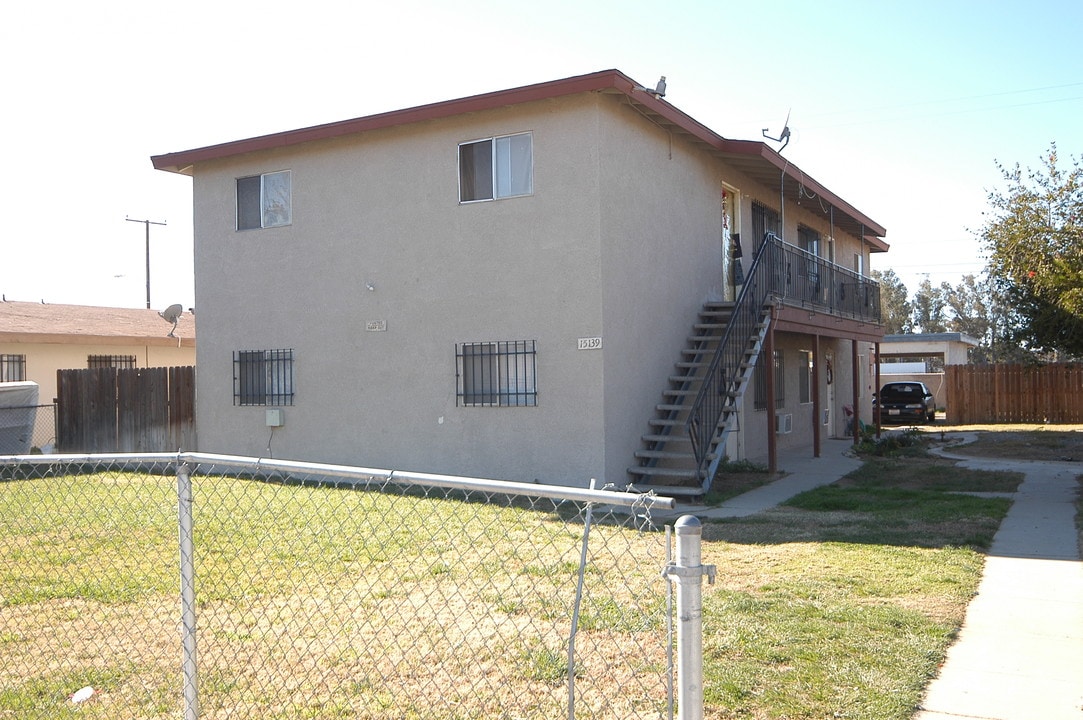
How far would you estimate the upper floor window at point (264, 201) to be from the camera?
15977 millimetres

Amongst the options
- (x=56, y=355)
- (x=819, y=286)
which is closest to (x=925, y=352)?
(x=819, y=286)

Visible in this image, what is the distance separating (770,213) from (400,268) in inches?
341

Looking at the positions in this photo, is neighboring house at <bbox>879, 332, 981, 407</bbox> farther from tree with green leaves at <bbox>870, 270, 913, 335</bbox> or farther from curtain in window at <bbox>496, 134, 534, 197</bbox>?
curtain in window at <bbox>496, 134, 534, 197</bbox>

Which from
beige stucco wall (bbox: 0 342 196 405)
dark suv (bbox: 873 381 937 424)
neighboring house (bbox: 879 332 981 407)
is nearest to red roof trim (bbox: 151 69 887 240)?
beige stucco wall (bbox: 0 342 196 405)

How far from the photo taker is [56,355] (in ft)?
78.1

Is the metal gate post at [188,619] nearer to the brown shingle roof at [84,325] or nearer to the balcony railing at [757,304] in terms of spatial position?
the balcony railing at [757,304]

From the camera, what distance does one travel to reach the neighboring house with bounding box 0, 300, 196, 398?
2286 cm

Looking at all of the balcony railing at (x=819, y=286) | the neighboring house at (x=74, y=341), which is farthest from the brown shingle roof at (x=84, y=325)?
the balcony railing at (x=819, y=286)

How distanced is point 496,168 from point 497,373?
9.66 feet

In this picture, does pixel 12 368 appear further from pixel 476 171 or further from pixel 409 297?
pixel 476 171

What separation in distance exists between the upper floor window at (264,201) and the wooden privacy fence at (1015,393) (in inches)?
911

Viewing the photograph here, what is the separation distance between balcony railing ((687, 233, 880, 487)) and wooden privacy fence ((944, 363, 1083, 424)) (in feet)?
40.0

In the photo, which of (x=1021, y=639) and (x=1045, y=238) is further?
(x=1045, y=238)

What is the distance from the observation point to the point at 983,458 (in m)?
18.3
